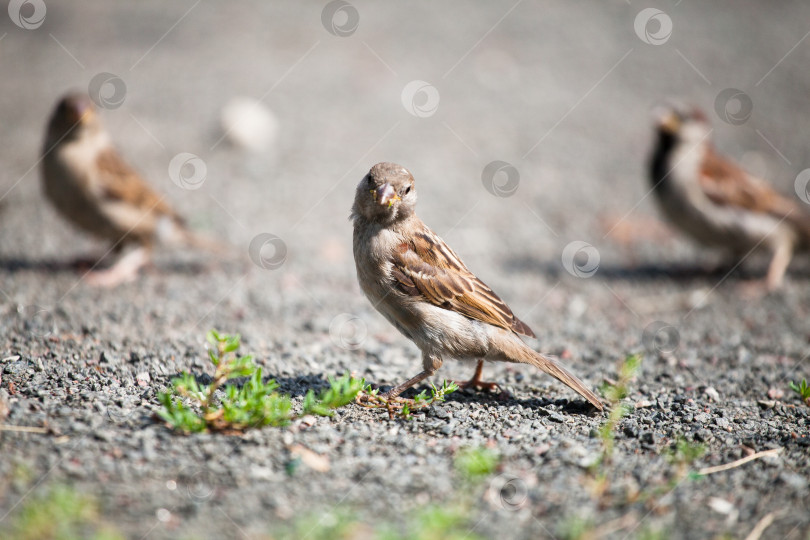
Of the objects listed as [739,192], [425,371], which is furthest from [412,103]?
[425,371]

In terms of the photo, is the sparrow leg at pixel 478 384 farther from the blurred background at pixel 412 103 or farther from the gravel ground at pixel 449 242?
the blurred background at pixel 412 103

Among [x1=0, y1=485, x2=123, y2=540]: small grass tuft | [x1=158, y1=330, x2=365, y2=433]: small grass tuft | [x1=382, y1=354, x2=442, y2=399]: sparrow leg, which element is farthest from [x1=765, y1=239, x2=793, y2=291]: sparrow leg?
[x1=0, y1=485, x2=123, y2=540]: small grass tuft

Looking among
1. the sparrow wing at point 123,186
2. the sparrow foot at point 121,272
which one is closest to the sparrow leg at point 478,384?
the sparrow foot at point 121,272

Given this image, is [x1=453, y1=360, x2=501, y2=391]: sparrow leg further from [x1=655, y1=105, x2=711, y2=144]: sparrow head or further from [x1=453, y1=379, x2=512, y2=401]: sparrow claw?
[x1=655, y1=105, x2=711, y2=144]: sparrow head

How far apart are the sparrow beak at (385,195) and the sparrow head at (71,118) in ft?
12.2

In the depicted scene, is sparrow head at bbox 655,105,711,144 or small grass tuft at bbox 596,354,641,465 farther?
sparrow head at bbox 655,105,711,144

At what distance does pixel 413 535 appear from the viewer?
9.66ft

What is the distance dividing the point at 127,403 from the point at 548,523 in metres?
2.30

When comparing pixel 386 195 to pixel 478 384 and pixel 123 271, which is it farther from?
pixel 123 271

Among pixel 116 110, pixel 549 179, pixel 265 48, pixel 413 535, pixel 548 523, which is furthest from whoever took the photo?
pixel 265 48

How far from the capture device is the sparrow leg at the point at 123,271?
6632mm

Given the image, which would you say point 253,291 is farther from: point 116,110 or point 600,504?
point 116,110

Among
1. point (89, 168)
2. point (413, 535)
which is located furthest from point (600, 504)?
point (89, 168)

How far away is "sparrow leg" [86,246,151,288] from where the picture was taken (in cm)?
663
